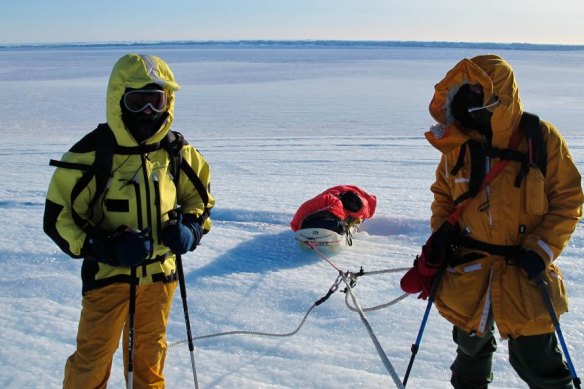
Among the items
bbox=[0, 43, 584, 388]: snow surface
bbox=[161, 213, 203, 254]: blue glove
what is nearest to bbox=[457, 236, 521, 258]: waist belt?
bbox=[0, 43, 584, 388]: snow surface

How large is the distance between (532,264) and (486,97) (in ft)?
1.99

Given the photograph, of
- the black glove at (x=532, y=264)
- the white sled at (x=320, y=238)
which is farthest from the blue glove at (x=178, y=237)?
the white sled at (x=320, y=238)

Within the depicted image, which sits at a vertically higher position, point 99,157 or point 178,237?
point 99,157

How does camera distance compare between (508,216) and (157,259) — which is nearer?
(508,216)

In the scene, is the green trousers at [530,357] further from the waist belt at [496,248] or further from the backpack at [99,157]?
the backpack at [99,157]

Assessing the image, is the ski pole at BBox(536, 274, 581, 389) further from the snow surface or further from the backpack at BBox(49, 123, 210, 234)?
the backpack at BBox(49, 123, 210, 234)

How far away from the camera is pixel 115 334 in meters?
2.17

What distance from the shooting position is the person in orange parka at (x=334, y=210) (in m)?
4.48

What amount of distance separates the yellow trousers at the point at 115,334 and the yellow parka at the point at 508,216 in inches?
44.8

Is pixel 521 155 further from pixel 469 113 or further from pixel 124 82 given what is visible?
pixel 124 82

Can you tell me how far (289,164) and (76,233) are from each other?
20.9 feet

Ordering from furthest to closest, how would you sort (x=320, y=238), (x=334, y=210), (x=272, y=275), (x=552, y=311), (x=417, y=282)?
1. (x=334, y=210)
2. (x=320, y=238)
3. (x=272, y=275)
4. (x=417, y=282)
5. (x=552, y=311)

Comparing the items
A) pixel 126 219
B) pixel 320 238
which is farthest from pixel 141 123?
pixel 320 238

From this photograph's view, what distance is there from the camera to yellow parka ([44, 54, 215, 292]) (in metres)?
2.00
